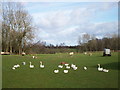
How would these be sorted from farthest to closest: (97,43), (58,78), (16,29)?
(97,43) → (16,29) → (58,78)

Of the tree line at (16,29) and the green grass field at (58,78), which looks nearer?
the green grass field at (58,78)

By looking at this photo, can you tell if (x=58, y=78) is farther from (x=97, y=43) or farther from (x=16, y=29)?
(x=97, y=43)

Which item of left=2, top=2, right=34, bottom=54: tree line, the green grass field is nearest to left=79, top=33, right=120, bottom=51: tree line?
left=2, top=2, right=34, bottom=54: tree line

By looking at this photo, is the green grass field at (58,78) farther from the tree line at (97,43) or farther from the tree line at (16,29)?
the tree line at (97,43)

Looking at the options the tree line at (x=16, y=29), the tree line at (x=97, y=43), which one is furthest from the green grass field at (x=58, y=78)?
the tree line at (x=97, y=43)

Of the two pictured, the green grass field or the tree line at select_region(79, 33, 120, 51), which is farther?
the tree line at select_region(79, 33, 120, 51)

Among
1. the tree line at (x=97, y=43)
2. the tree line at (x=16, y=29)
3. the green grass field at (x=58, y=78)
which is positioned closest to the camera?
the green grass field at (x=58, y=78)

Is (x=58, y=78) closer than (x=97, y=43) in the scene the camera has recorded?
Yes

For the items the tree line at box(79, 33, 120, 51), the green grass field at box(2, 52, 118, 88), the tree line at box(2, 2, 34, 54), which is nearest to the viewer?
the green grass field at box(2, 52, 118, 88)

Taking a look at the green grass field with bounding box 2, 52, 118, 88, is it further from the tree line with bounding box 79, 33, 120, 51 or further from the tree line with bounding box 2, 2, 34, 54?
the tree line with bounding box 79, 33, 120, 51

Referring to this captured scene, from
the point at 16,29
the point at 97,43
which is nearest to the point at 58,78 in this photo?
the point at 16,29

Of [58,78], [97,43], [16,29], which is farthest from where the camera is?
[97,43]

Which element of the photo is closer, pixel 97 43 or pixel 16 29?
pixel 16 29

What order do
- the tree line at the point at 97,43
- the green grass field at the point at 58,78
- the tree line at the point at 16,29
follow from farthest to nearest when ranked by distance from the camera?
1. the tree line at the point at 97,43
2. the tree line at the point at 16,29
3. the green grass field at the point at 58,78
